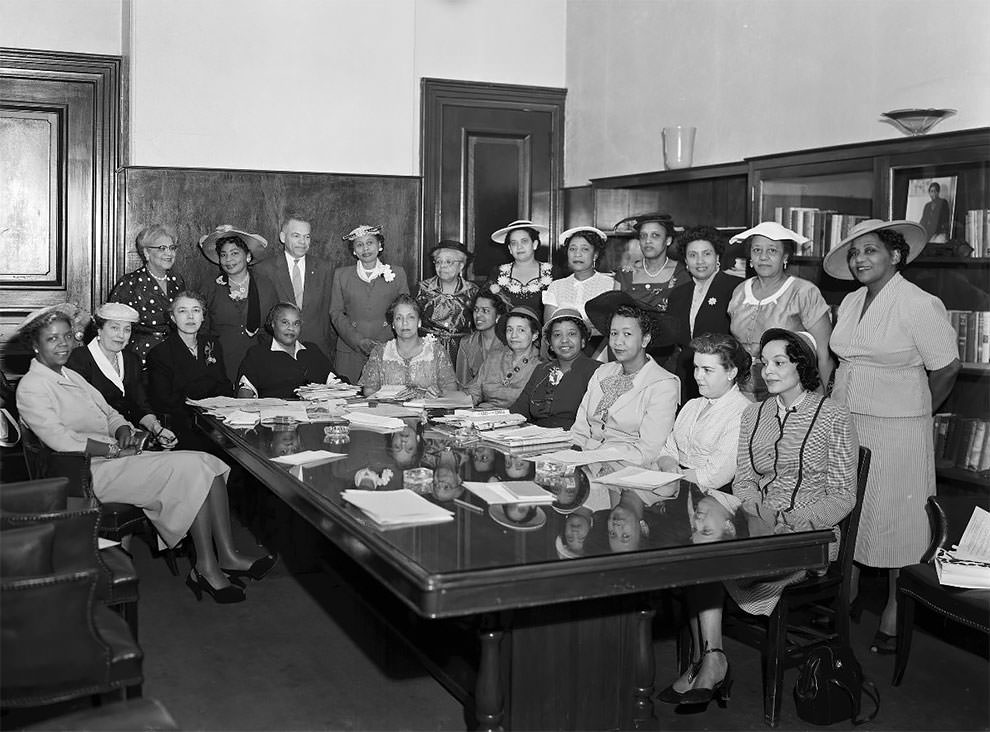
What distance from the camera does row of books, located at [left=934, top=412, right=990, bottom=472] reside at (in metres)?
4.49

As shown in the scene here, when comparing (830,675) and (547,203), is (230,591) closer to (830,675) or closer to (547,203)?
(830,675)

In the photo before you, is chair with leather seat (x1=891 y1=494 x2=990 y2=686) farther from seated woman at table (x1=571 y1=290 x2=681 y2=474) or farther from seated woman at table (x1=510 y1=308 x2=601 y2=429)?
seated woman at table (x1=510 y1=308 x2=601 y2=429)

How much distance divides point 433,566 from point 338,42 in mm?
5461

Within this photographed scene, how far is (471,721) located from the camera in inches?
126

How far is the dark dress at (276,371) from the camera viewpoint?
5.72 meters

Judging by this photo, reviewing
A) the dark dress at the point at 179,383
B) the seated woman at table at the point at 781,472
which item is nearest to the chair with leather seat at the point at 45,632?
the seated woman at table at the point at 781,472

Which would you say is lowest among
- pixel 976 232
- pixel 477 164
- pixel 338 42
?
pixel 976 232

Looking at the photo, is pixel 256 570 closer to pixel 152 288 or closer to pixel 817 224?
pixel 152 288

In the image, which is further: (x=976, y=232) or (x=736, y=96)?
(x=736, y=96)

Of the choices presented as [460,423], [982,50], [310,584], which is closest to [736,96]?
[982,50]

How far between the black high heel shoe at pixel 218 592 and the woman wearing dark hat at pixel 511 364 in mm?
1523

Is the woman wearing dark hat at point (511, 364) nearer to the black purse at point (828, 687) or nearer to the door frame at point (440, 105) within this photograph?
the door frame at point (440, 105)

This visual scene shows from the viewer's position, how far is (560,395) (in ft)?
16.2

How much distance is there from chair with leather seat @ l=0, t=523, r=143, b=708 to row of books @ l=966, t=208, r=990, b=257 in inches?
141
